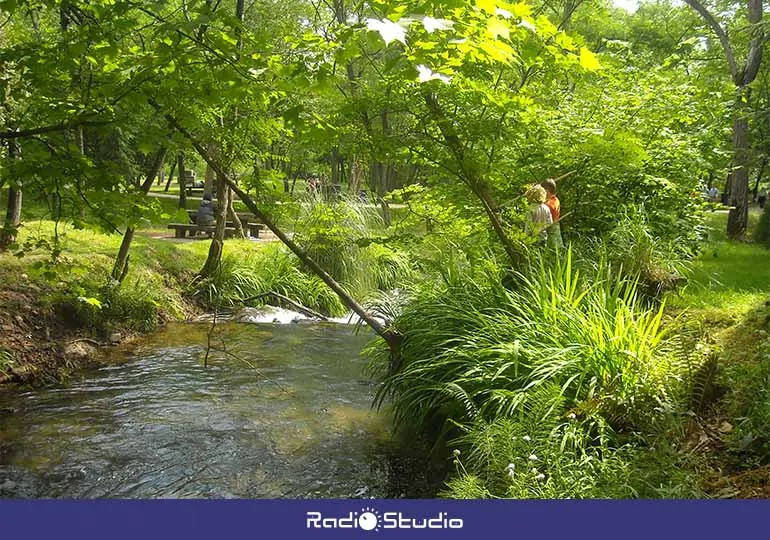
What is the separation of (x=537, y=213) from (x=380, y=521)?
15.2 ft

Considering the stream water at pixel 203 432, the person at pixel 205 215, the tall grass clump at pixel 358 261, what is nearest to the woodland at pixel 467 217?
the stream water at pixel 203 432

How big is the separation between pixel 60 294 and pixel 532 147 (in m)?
5.43

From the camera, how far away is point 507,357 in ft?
14.2

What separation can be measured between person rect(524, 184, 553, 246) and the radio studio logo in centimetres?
419

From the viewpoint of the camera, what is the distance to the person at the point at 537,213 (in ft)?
19.0

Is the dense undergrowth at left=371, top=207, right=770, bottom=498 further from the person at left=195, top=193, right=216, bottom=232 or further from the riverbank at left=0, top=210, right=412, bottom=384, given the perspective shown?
the person at left=195, top=193, right=216, bottom=232

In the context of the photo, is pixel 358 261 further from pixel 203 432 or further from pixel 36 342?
pixel 203 432

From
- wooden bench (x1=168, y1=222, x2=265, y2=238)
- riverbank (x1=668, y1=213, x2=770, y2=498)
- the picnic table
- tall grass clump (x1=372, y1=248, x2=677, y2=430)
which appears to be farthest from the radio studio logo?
wooden bench (x1=168, y1=222, x2=265, y2=238)

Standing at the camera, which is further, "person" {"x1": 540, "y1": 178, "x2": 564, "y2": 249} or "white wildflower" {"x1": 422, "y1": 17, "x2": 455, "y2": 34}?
"person" {"x1": 540, "y1": 178, "x2": 564, "y2": 249}

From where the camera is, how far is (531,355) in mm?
4188

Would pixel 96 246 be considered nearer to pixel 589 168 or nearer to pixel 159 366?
pixel 159 366

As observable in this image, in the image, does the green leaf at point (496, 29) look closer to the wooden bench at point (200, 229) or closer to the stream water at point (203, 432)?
the stream water at point (203, 432)

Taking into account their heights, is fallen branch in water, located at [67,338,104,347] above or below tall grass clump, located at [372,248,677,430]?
below

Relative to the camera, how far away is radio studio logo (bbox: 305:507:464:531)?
173 cm
